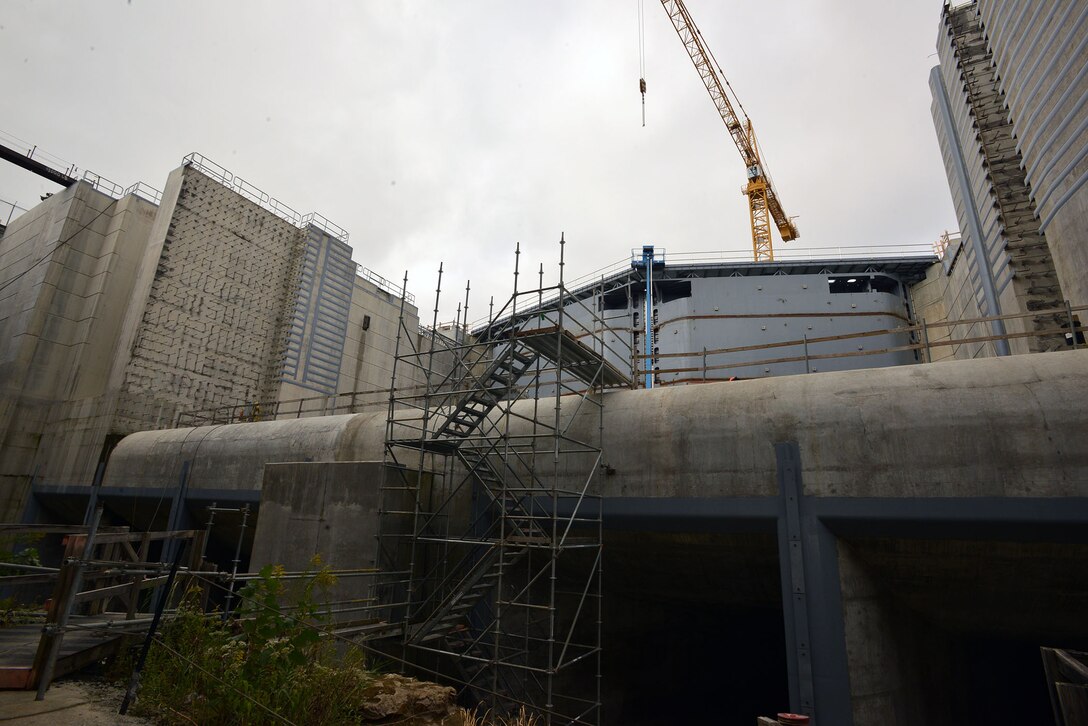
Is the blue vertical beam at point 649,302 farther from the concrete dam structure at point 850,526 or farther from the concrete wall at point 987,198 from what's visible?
the concrete dam structure at point 850,526

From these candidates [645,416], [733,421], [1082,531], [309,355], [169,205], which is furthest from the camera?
[309,355]

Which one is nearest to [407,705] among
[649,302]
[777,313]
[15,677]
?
[15,677]

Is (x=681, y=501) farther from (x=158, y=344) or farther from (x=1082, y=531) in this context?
(x=158, y=344)

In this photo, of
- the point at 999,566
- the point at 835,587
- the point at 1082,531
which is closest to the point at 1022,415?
the point at 1082,531

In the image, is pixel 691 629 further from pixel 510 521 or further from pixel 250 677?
pixel 250 677

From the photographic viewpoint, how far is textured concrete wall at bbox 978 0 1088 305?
12.2 metres

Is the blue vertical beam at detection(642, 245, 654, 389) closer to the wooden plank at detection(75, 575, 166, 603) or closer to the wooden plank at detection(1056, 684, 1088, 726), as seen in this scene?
the wooden plank at detection(75, 575, 166, 603)

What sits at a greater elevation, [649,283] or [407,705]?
[649,283]

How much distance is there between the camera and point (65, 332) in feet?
95.4

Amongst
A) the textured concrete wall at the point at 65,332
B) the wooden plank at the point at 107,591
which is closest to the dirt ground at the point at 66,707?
the wooden plank at the point at 107,591

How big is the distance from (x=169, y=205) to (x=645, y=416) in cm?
2881

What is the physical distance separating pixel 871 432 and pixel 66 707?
12.0 meters

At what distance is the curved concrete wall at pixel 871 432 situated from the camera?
350 inches

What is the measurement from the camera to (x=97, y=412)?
1027 inches
